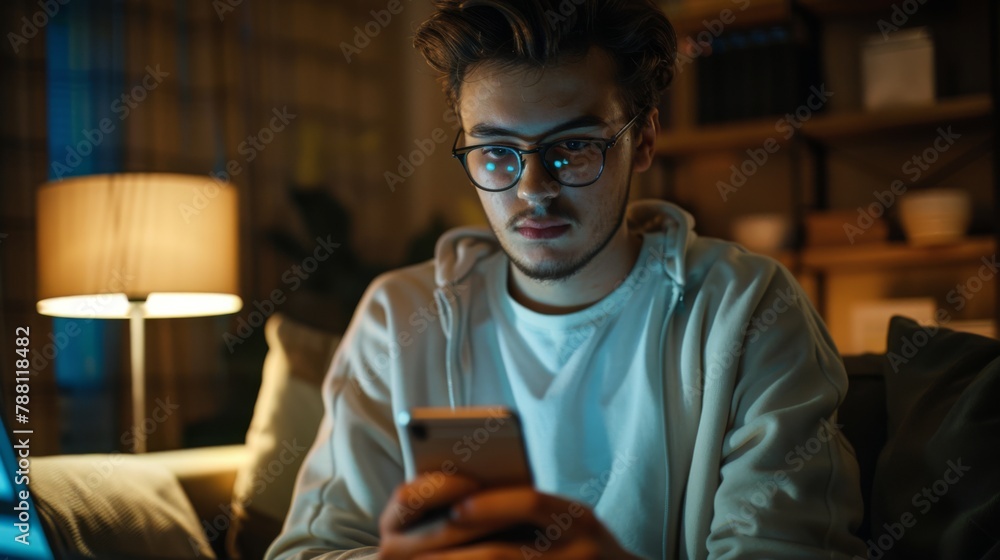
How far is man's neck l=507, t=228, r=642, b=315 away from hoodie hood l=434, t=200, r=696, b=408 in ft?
0.20

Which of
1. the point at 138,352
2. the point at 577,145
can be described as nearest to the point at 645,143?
the point at 577,145

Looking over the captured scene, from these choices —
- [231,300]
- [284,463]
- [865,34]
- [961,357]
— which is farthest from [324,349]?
→ [865,34]

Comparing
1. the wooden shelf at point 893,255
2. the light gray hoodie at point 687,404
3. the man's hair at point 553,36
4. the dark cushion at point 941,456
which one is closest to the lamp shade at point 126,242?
the light gray hoodie at point 687,404

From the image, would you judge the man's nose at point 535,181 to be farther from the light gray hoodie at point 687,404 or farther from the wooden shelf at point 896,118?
the wooden shelf at point 896,118

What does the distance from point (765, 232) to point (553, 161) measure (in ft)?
6.44

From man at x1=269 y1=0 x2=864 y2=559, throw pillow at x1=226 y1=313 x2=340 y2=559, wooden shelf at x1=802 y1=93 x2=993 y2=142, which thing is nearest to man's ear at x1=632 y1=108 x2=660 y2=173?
man at x1=269 y1=0 x2=864 y2=559

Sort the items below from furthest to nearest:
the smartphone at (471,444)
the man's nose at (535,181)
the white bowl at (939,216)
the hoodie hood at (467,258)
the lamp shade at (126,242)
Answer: the white bowl at (939,216) → the lamp shade at (126,242) → the hoodie hood at (467,258) → the man's nose at (535,181) → the smartphone at (471,444)

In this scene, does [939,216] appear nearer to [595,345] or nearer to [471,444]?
[595,345]

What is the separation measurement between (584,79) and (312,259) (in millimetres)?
2304

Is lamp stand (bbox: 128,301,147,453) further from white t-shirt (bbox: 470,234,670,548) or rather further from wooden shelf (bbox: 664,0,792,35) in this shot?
wooden shelf (bbox: 664,0,792,35)

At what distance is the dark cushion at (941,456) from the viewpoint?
1.08 metres

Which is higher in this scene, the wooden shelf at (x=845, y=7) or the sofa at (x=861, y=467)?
the wooden shelf at (x=845, y=7)

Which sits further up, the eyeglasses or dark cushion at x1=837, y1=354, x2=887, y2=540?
the eyeglasses

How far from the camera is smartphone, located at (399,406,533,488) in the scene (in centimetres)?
82
